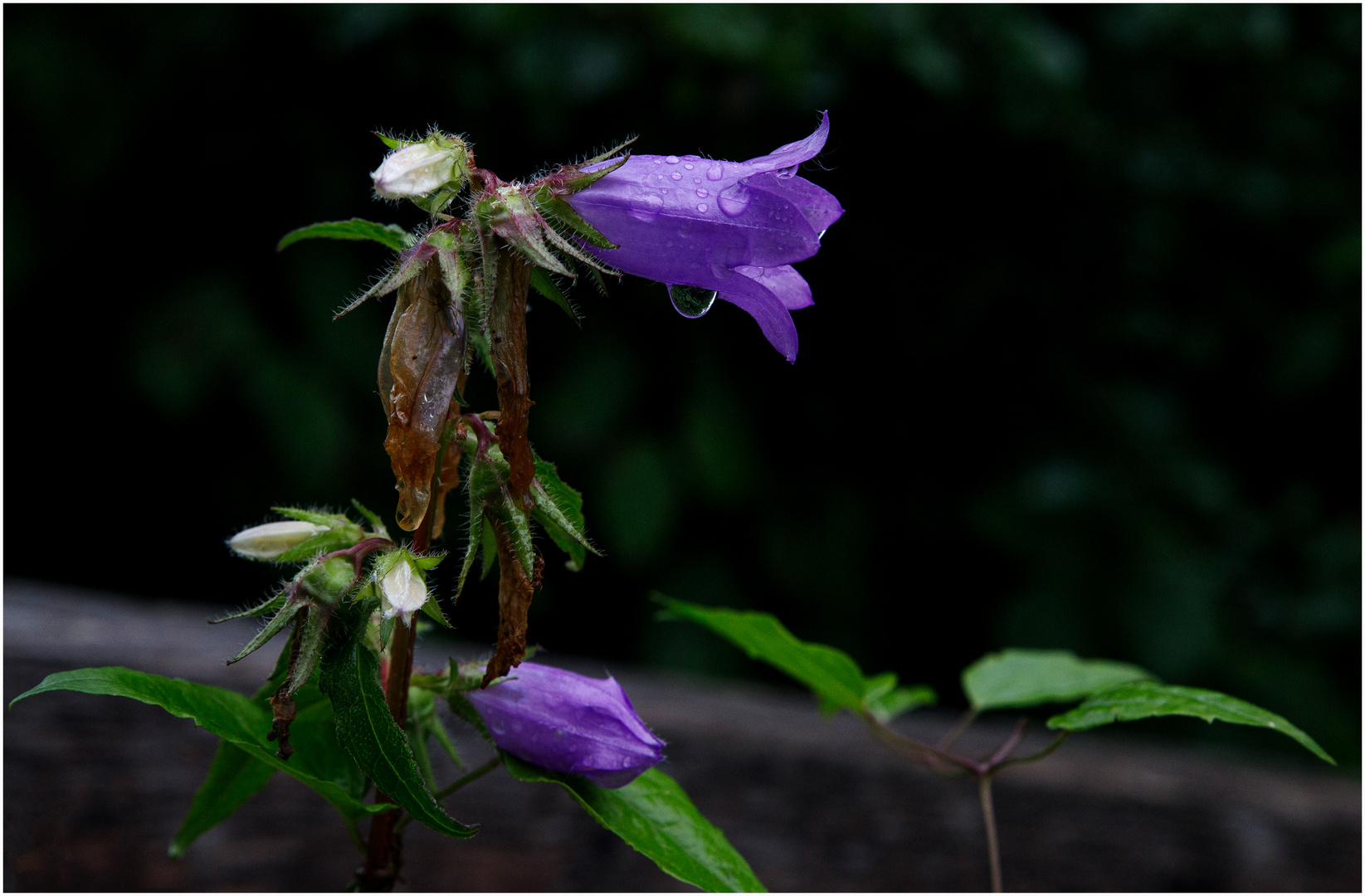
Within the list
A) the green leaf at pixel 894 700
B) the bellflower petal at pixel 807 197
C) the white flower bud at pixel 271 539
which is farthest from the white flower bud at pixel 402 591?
the green leaf at pixel 894 700

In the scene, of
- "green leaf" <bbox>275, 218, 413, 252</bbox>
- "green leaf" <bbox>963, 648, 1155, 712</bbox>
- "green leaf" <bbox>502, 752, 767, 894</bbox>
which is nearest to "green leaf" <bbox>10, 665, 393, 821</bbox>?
"green leaf" <bbox>502, 752, 767, 894</bbox>

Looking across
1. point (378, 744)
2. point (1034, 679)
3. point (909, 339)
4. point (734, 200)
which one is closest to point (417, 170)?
point (734, 200)

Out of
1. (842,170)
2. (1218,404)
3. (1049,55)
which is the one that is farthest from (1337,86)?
(842,170)

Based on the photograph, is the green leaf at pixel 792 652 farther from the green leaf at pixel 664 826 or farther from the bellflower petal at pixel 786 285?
the bellflower petal at pixel 786 285

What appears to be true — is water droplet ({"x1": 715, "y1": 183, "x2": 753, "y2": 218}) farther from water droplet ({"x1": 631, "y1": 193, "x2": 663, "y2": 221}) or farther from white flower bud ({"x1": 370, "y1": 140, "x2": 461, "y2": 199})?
white flower bud ({"x1": 370, "y1": 140, "x2": 461, "y2": 199})

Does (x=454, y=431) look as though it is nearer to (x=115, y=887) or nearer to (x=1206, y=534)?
(x=115, y=887)
